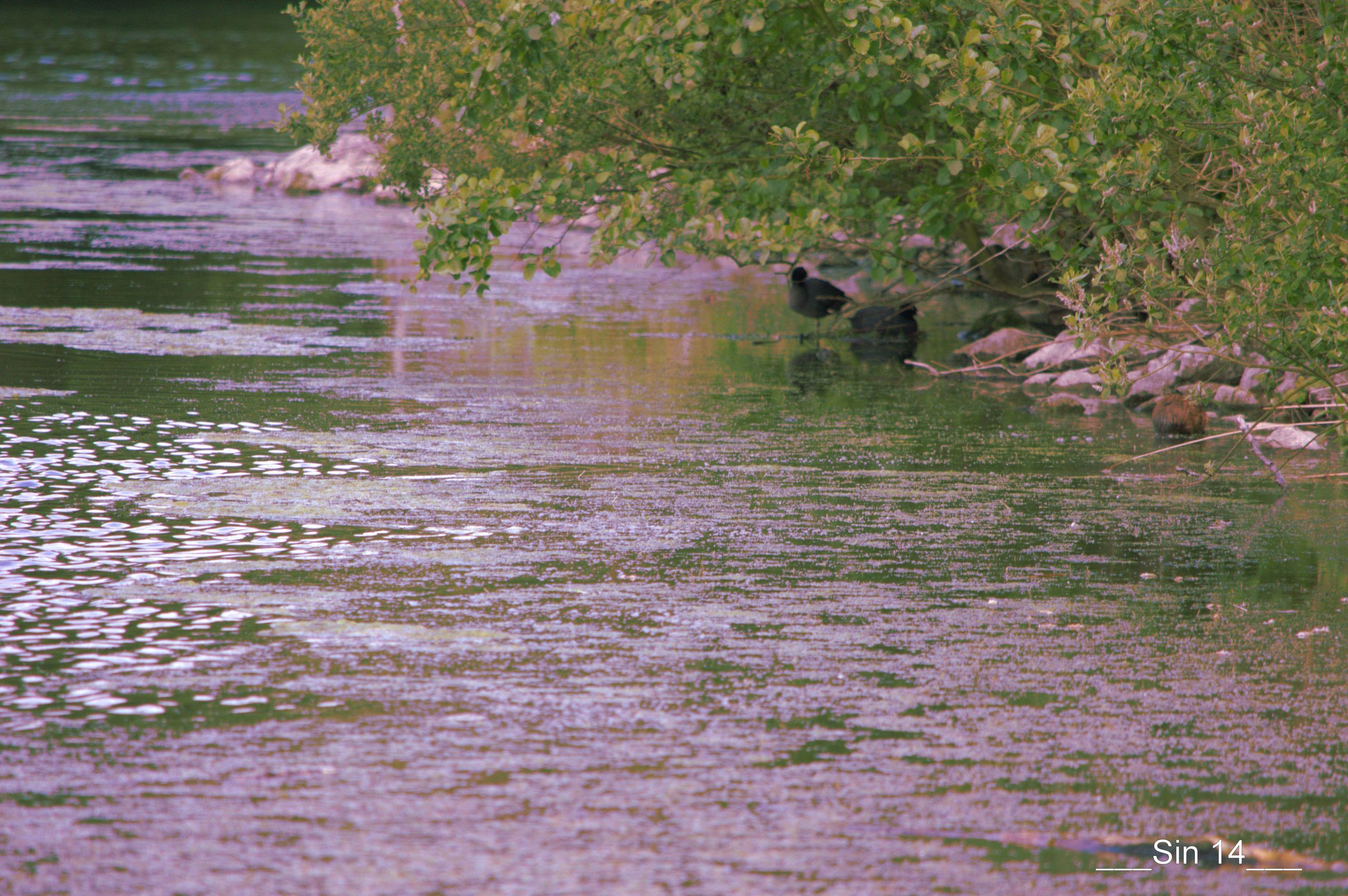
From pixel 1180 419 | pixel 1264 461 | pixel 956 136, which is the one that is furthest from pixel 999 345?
pixel 1264 461

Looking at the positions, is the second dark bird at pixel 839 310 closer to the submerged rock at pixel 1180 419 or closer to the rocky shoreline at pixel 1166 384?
the rocky shoreline at pixel 1166 384

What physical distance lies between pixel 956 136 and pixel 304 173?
24.7 meters

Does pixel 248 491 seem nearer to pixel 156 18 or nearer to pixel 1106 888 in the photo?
pixel 1106 888

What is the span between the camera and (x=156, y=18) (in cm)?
9306

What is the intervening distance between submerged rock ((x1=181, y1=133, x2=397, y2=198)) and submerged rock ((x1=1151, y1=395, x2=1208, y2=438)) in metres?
25.2

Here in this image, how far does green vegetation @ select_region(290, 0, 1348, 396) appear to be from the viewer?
8.80 meters

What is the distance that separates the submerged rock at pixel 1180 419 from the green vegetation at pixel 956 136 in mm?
620

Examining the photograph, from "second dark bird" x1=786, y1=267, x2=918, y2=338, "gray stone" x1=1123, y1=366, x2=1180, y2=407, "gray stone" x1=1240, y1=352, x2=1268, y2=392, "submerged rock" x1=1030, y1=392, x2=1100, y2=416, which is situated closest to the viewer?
"gray stone" x1=1240, y1=352, x2=1268, y2=392

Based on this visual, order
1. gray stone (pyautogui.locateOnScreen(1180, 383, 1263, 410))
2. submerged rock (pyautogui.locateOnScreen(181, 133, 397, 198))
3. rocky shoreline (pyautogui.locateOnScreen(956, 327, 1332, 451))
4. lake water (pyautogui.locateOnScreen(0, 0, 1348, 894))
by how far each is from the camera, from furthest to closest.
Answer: submerged rock (pyautogui.locateOnScreen(181, 133, 397, 198)), gray stone (pyautogui.locateOnScreen(1180, 383, 1263, 410)), rocky shoreline (pyautogui.locateOnScreen(956, 327, 1332, 451)), lake water (pyautogui.locateOnScreen(0, 0, 1348, 894))

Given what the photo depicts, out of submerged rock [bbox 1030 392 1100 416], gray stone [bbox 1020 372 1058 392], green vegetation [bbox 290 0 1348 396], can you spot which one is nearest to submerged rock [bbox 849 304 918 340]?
green vegetation [bbox 290 0 1348 396]

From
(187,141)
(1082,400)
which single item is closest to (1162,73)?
(1082,400)

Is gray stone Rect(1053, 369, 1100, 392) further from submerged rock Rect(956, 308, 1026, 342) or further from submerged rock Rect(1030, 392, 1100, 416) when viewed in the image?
submerged rock Rect(956, 308, 1026, 342)

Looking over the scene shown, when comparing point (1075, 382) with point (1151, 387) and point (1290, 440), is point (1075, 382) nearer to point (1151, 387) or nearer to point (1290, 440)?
point (1151, 387)

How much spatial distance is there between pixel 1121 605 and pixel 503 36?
18.3 ft
